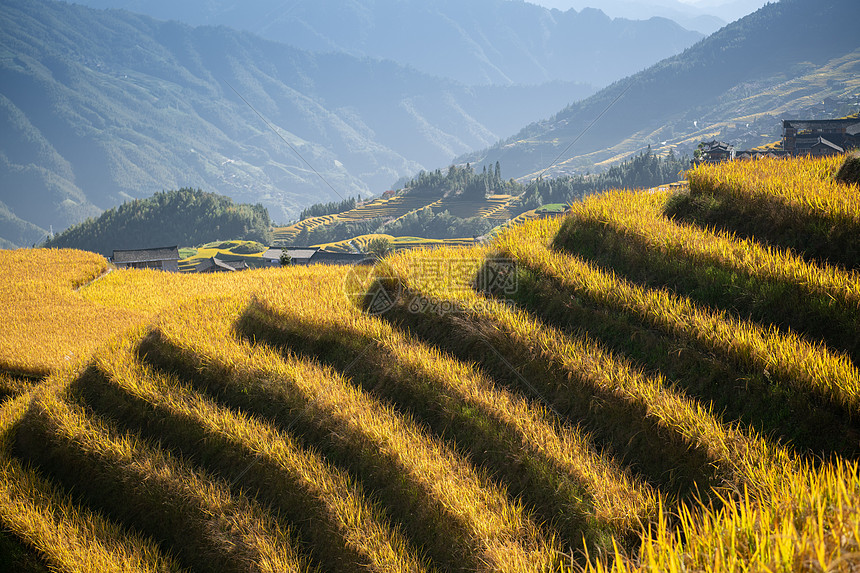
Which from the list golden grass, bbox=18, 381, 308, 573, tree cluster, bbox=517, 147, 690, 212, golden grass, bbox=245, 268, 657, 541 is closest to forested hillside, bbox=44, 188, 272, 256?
tree cluster, bbox=517, 147, 690, 212

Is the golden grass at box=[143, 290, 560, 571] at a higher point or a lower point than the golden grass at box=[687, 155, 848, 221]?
lower

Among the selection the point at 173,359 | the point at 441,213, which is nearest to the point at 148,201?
the point at 441,213

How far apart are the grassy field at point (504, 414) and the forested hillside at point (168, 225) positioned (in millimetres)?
162361

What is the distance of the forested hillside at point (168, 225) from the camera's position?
158625mm

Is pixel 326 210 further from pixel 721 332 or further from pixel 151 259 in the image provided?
pixel 721 332

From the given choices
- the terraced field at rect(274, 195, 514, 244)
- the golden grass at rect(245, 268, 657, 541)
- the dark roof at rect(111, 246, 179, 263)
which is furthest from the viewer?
the terraced field at rect(274, 195, 514, 244)

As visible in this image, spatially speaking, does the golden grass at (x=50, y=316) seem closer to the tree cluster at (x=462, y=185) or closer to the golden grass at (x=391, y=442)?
the golden grass at (x=391, y=442)

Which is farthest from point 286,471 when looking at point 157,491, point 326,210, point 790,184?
point 326,210

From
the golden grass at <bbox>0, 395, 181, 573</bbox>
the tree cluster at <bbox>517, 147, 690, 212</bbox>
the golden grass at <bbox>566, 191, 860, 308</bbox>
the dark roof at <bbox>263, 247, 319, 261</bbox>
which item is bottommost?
the tree cluster at <bbox>517, 147, 690, 212</bbox>

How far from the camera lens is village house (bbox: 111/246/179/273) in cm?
6228

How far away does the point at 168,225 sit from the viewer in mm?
169875

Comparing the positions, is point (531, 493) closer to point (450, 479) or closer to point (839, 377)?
point (450, 479)

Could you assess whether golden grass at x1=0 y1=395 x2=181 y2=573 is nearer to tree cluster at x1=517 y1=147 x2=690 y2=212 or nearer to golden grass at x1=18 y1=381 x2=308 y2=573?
golden grass at x1=18 y1=381 x2=308 y2=573

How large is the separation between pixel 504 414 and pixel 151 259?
217 ft
